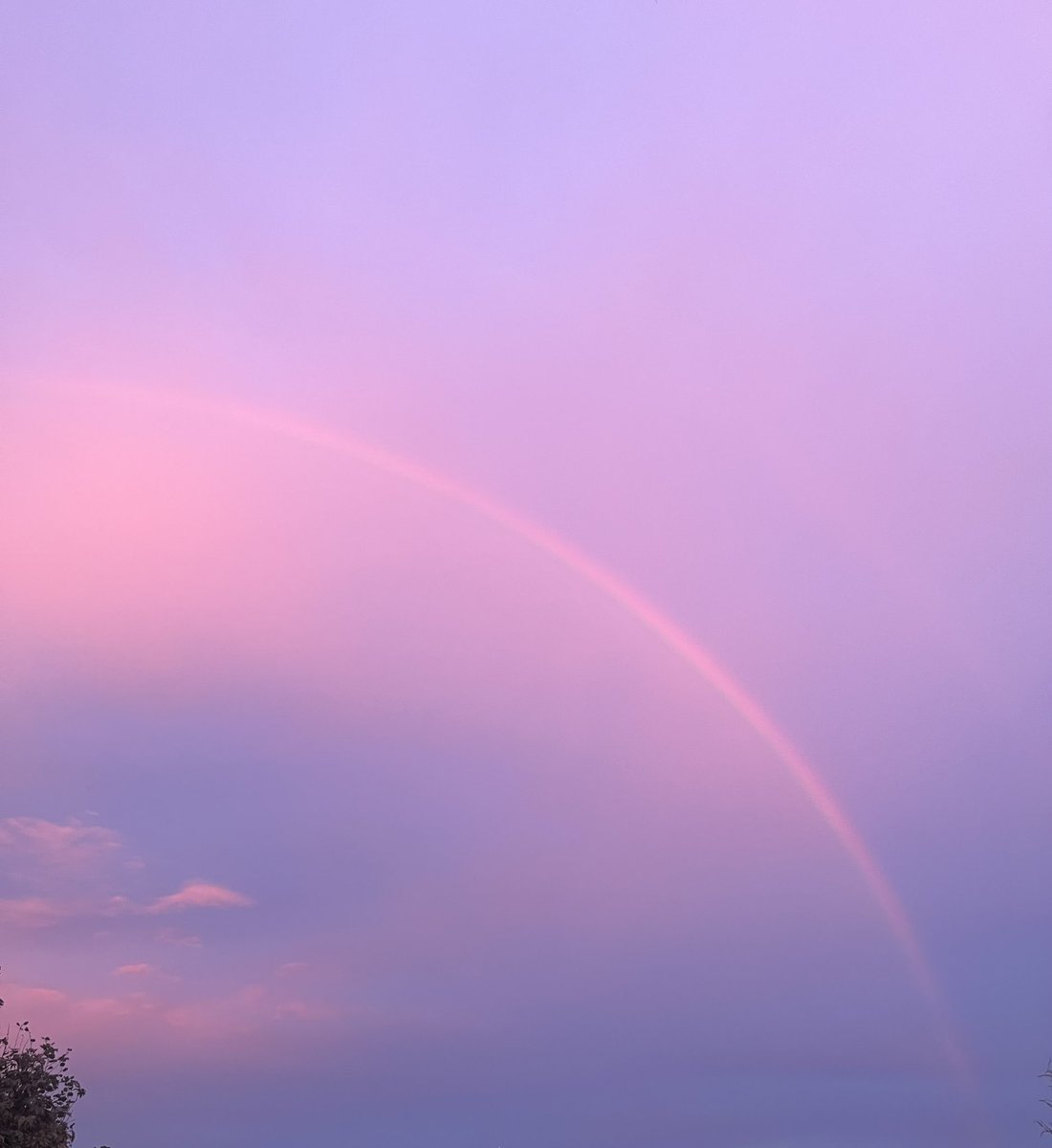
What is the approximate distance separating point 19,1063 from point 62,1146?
12.1 ft

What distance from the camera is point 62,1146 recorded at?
54.7 meters

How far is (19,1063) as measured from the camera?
54719 millimetres
